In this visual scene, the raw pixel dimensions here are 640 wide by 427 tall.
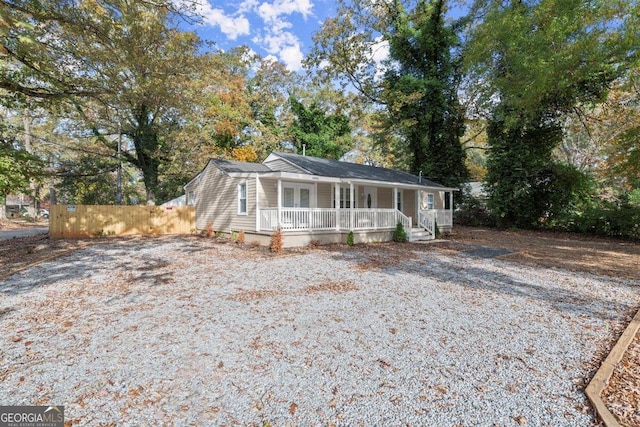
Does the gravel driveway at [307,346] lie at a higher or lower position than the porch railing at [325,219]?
lower

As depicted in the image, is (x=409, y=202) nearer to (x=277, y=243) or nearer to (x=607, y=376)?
(x=277, y=243)

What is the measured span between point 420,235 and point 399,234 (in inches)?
55.5

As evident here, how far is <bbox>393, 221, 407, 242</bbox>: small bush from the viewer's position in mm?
14070

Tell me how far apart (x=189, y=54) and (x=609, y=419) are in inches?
824

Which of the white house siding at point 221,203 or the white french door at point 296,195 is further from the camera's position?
the white french door at point 296,195

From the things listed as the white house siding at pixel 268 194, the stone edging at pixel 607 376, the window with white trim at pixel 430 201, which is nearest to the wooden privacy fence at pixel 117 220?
the white house siding at pixel 268 194

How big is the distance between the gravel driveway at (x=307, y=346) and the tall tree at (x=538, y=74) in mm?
7739

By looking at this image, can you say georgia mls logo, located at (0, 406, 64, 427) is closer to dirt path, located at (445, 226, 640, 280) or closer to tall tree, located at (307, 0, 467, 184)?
dirt path, located at (445, 226, 640, 280)

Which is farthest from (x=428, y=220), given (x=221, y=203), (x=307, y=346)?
(x=307, y=346)

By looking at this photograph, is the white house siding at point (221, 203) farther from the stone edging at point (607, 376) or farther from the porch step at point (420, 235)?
the stone edging at point (607, 376)

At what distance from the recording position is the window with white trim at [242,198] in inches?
536

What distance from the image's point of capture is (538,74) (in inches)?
433

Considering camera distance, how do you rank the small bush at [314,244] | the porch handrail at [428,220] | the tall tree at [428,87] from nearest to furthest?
the small bush at [314,244], the porch handrail at [428,220], the tall tree at [428,87]

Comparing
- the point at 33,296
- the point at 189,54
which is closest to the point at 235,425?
the point at 33,296
